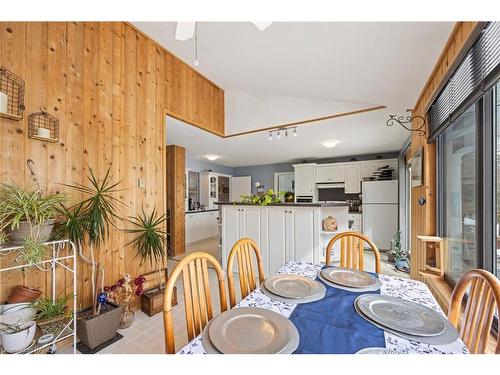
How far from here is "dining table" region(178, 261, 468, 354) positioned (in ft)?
2.62

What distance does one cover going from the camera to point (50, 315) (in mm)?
1590

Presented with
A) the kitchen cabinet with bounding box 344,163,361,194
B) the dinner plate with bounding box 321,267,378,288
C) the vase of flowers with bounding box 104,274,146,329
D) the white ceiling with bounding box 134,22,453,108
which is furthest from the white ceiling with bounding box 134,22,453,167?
the vase of flowers with bounding box 104,274,146,329

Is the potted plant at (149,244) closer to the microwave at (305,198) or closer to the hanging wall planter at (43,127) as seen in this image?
the hanging wall planter at (43,127)

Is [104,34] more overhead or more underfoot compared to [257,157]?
more overhead

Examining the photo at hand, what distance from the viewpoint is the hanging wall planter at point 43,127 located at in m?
1.67

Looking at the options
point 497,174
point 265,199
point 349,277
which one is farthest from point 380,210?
point 349,277

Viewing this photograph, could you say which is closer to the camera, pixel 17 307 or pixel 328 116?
pixel 17 307

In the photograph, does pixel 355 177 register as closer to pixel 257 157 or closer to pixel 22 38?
pixel 257 157

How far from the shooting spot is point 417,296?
3.89 ft

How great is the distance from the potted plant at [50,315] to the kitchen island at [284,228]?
2.11 m

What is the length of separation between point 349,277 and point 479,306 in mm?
598

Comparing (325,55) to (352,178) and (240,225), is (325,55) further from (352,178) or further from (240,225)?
(352,178)
